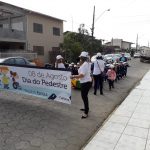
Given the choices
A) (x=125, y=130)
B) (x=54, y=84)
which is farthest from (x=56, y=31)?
(x=125, y=130)

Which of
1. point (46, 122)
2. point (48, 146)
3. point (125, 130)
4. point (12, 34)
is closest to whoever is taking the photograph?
point (48, 146)

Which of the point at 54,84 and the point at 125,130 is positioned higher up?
the point at 54,84

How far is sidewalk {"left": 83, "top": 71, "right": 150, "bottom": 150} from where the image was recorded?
16.6 feet

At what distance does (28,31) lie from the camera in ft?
90.3

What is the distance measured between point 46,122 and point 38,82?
1.56 m

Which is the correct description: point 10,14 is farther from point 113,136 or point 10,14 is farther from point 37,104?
point 113,136

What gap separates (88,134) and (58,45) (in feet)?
91.0

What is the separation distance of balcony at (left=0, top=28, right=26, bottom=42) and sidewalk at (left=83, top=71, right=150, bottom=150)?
1964 cm

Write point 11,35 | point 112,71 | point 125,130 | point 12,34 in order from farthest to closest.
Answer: point 12,34 → point 11,35 → point 112,71 → point 125,130

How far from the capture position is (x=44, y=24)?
97.9 ft

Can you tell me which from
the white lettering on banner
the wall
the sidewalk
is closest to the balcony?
the wall

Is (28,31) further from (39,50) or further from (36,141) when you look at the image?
(36,141)

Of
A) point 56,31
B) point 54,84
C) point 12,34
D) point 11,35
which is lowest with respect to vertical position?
point 54,84

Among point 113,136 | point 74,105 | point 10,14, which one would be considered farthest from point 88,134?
point 10,14
